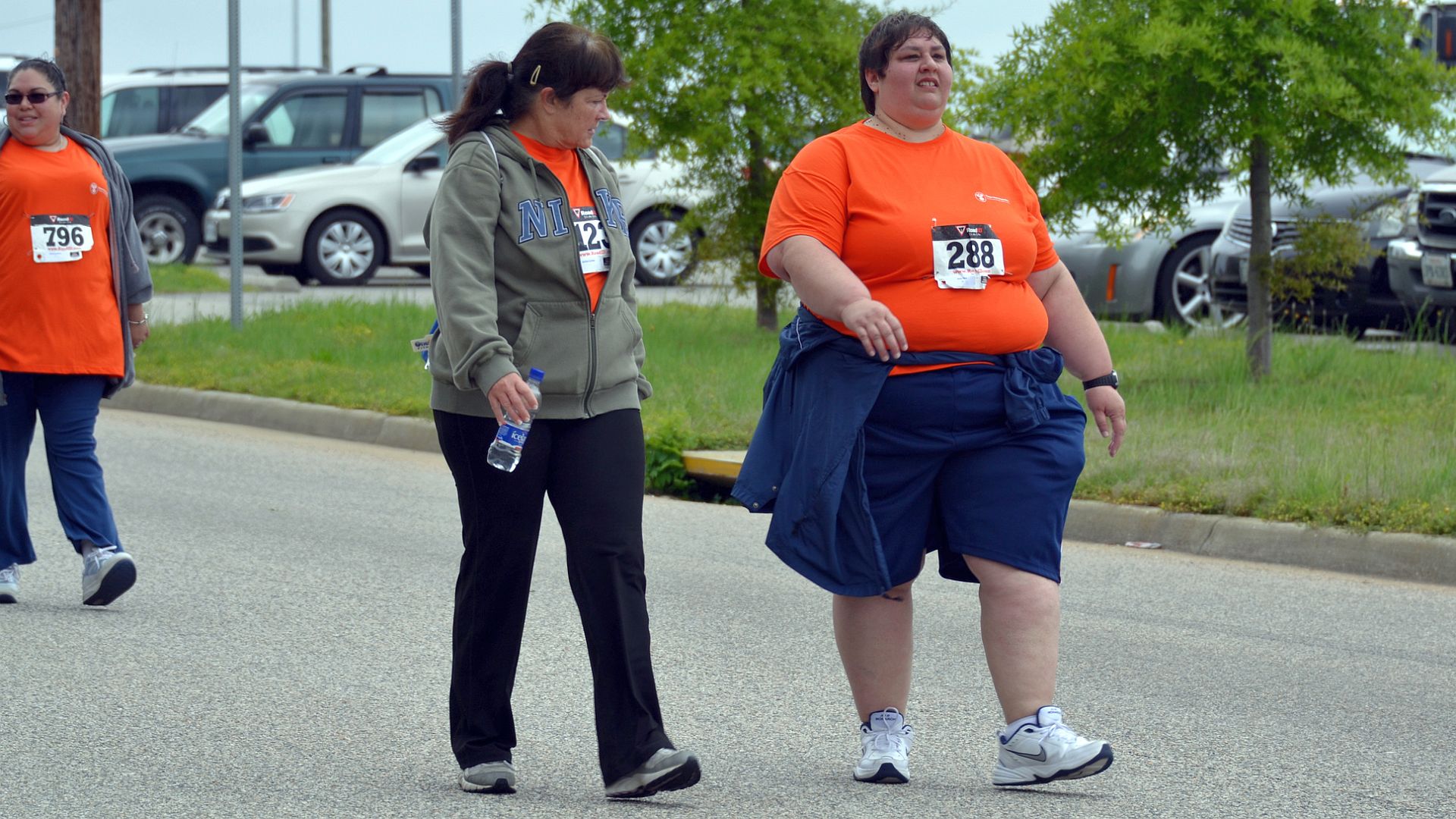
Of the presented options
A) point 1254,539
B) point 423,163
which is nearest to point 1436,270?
point 1254,539

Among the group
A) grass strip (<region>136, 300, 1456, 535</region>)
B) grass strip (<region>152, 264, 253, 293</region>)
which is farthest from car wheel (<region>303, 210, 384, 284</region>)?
grass strip (<region>136, 300, 1456, 535</region>)

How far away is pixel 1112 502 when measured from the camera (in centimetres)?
777

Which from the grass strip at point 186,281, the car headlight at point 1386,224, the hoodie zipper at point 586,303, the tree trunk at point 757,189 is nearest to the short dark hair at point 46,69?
the hoodie zipper at point 586,303

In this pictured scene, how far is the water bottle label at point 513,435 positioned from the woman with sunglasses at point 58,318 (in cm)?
276

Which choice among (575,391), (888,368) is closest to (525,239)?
(575,391)

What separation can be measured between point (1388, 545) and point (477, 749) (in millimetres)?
3966

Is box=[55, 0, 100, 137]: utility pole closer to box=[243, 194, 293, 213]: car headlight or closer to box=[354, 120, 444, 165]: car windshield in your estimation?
box=[243, 194, 293, 213]: car headlight

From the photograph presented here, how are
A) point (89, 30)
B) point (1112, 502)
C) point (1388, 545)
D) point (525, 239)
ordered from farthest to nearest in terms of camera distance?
point (89, 30) → point (1112, 502) → point (1388, 545) → point (525, 239)

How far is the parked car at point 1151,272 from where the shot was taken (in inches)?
557

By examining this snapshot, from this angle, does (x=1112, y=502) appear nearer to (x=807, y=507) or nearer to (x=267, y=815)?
(x=807, y=507)

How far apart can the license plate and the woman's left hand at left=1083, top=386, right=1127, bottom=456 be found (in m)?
8.48

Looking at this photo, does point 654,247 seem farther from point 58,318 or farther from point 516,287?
point 516,287

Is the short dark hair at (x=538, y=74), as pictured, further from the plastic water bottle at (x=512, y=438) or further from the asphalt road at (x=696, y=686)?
the asphalt road at (x=696, y=686)

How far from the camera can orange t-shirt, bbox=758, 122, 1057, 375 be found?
4.14 meters
